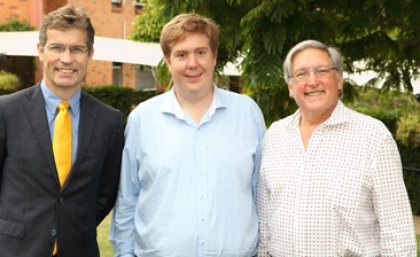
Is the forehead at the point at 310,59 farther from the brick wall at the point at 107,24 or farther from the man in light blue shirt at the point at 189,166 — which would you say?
the brick wall at the point at 107,24

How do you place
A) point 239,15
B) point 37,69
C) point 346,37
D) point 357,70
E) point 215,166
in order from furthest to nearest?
point 37,69
point 357,70
point 346,37
point 239,15
point 215,166

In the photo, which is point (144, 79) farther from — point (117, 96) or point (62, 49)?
point (62, 49)

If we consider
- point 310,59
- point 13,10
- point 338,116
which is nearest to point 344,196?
point 338,116

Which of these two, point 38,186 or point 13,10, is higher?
point 13,10

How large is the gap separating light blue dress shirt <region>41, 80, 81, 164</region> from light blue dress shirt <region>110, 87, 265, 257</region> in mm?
285

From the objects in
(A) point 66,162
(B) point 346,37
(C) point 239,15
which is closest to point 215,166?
(A) point 66,162

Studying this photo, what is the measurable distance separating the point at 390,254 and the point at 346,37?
8.61ft

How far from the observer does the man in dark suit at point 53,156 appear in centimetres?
342

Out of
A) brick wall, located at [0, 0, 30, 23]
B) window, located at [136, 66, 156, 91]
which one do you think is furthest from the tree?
window, located at [136, 66, 156, 91]

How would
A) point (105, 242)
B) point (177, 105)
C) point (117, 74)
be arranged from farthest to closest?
1. point (117, 74)
2. point (105, 242)
3. point (177, 105)

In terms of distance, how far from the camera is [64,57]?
3465 millimetres

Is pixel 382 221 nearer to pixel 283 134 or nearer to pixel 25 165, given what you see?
pixel 283 134

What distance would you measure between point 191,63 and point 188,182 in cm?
62

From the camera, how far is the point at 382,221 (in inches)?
131
